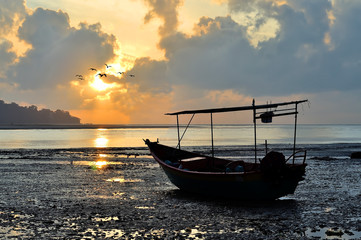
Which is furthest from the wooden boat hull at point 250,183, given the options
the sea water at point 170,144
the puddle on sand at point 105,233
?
the sea water at point 170,144

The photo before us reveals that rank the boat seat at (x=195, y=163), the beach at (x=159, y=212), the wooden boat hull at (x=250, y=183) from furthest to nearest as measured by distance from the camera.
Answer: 1. the boat seat at (x=195, y=163)
2. the wooden boat hull at (x=250, y=183)
3. the beach at (x=159, y=212)

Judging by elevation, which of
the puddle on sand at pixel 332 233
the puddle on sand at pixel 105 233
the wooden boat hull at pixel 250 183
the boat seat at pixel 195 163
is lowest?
the puddle on sand at pixel 332 233

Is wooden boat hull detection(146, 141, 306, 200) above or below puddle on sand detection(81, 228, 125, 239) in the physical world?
above

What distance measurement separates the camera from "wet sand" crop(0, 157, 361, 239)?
38.4 ft

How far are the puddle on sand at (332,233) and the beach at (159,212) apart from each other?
3 cm

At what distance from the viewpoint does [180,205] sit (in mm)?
16281

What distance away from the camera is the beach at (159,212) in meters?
11.7

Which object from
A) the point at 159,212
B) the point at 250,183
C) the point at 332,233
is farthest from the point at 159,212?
the point at 332,233

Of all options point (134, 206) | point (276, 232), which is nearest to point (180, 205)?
point (134, 206)

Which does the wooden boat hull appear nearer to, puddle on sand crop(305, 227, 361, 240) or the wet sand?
the wet sand

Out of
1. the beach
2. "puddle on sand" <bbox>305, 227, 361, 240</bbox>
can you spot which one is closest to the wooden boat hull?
the beach

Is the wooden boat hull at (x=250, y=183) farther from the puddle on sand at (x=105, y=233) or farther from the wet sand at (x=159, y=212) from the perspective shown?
the puddle on sand at (x=105, y=233)

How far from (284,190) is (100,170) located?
54.1ft

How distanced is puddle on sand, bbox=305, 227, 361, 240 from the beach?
3cm
